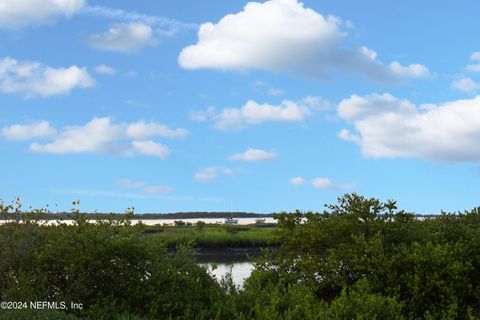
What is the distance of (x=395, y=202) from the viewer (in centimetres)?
1509

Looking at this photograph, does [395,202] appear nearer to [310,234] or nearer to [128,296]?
[310,234]

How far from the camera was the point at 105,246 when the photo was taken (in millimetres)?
10930

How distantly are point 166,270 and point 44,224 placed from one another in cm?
324

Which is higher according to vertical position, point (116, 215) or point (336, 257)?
point (116, 215)

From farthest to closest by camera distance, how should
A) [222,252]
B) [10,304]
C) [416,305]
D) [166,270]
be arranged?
1. [222,252]
2. [416,305]
3. [166,270]
4. [10,304]

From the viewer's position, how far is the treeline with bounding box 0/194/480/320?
413 inches

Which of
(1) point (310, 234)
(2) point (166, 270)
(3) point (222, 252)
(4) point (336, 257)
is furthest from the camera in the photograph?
(3) point (222, 252)

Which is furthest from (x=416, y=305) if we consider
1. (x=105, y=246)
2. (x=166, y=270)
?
(x=105, y=246)

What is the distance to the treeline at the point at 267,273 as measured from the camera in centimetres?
1050

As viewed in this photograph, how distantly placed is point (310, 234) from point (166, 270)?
485 centimetres

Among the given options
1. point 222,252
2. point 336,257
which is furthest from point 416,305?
point 222,252

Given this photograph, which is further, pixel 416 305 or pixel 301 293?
pixel 416 305

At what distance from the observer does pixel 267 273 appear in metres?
14.7

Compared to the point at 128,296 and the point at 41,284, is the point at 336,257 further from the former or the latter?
the point at 41,284
